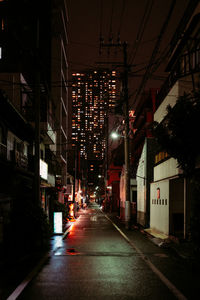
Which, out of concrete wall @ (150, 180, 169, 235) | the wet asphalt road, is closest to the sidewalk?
the wet asphalt road

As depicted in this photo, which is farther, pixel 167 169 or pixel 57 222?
pixel 57 222

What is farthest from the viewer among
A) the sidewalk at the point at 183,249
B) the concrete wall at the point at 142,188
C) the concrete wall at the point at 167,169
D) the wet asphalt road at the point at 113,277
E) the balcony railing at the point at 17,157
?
the concrete wall at the point at 142,188

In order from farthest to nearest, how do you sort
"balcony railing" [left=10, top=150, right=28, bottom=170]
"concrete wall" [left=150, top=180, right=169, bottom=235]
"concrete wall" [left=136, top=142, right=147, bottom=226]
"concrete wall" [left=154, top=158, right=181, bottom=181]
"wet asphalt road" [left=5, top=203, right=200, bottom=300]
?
"concrete wall" [left=136, top=142, right=147, bottom=226] → "balcony railing" [left=10, top=150, right=28, bottom=170] → "concrete wall" [left=150, top=180, right=169, bottom=235] → "concrete wall" [left=154, top=158, right=181, bottom=181] → "wet asphalt road" [left=5, top=203, right=200, bottom=300]

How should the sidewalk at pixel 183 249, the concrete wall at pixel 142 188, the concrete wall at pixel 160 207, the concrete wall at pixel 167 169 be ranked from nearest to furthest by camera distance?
1. the sidewalk at pixel 183 249
2. the concrete wall at pixel 167 169
3. the concrete wall at pixel 160 207
4. the concrete wall at pixel 142 188

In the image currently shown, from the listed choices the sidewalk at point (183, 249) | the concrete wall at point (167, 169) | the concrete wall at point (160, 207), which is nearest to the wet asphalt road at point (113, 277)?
the sidewalk at point (183, 249)

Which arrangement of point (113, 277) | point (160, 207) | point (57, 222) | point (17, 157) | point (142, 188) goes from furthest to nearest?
point (142, 188), point (160, 207), point (57, 222), point (17, 157), point (113, 277)

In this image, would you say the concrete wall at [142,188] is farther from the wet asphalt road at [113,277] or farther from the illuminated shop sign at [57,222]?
the wet asphalt road at [113,277]

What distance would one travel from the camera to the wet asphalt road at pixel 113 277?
7.46 m

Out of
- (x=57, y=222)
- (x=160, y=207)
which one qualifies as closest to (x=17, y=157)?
(x=57, y=222)

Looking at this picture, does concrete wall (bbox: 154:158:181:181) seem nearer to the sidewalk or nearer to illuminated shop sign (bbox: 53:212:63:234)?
the sidewalk

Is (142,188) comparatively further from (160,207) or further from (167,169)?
(167,169)

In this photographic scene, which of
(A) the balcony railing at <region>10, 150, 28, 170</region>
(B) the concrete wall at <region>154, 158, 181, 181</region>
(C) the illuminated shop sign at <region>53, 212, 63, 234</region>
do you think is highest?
(A) the balcony railing at <region>10, 150, 28, 170</region>

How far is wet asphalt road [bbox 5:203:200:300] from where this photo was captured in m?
7.46

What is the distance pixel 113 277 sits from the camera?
9125mm
